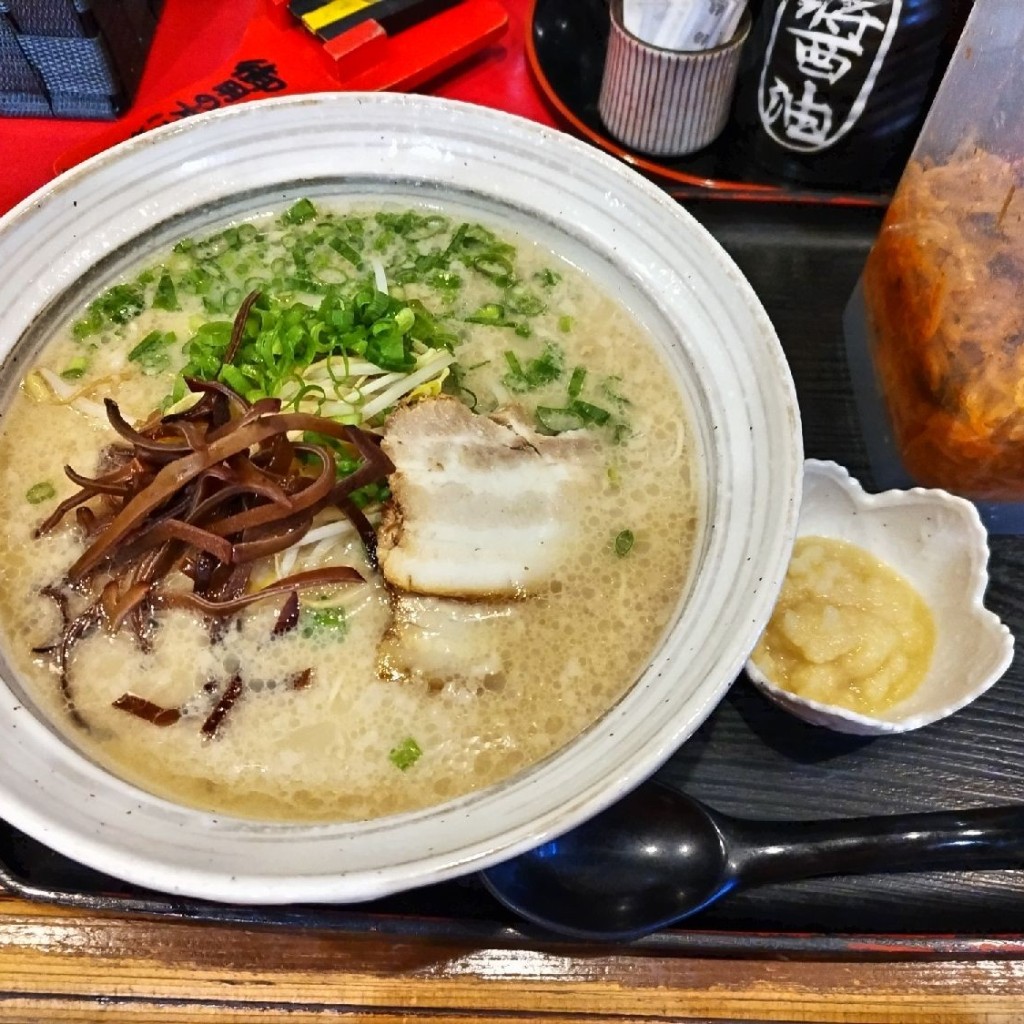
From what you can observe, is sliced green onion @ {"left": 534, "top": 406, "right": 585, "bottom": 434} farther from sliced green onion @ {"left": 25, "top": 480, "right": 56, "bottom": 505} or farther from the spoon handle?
sliced green onion @ {"left": 25, "top": 480, "right": 56, "bottom": 505}

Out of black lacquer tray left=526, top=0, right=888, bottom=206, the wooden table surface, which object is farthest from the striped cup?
the wooden table surface

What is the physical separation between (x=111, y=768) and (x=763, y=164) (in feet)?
6.89

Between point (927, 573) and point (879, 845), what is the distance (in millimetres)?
515

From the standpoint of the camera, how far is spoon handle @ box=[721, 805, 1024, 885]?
133cm

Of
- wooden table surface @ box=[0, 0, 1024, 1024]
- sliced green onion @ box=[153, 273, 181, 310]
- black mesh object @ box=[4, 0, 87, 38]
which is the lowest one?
wooden table surface @ box=[0, 0, 1024, 1024]

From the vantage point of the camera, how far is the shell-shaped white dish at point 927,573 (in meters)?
1.41

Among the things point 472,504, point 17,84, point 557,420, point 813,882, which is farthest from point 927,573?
point 17,84

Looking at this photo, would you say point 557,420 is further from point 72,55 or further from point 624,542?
point 72,55

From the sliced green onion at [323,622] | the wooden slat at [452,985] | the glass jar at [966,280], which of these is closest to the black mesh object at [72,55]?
the sliced green onion at [323,622]

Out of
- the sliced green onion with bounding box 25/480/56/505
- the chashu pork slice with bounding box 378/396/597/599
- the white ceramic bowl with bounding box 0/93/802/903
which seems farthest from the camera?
the sliced green onion with bounding box 25/480/56/505

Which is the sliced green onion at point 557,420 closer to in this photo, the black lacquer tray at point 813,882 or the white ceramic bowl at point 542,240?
the white ceramic bowl at point 542,240

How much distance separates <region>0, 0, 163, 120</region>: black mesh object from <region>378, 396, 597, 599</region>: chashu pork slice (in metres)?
1.65

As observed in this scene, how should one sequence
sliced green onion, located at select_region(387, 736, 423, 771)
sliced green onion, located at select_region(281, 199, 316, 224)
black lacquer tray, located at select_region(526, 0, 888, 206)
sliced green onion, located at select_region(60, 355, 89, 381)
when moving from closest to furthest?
sliced green onion, located at select_region(387, 736, 423, 771)
sliced green onion, located at select_region(60, 355, 89, 381)
sliced green onion, located at select_region(281, 199, 316, 224)
black lacquer tray, located at select_region(526, 0, 888, 206)

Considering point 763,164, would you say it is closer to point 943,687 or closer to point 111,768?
point 943,687
